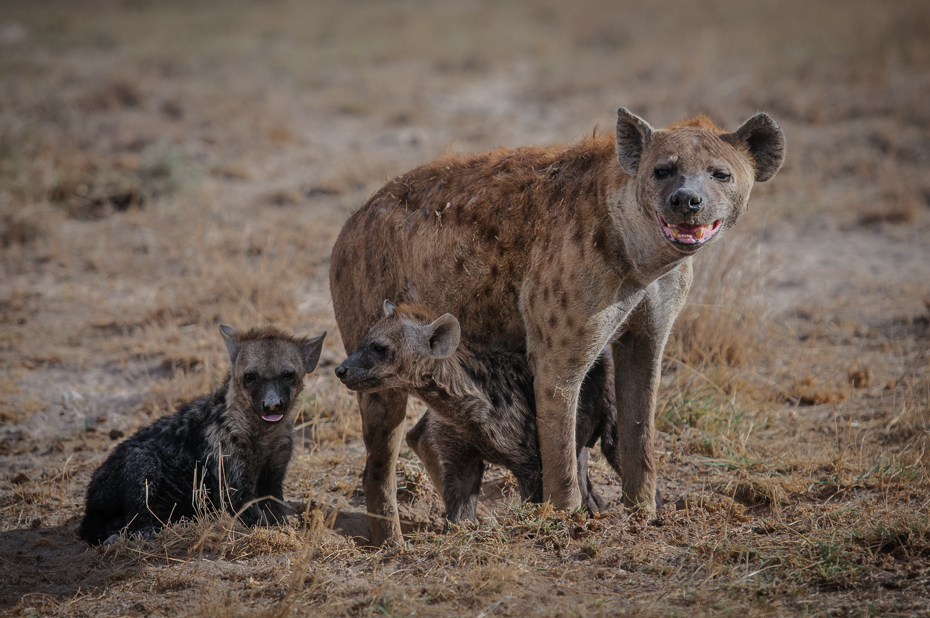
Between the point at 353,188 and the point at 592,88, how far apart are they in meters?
Result: 4.38

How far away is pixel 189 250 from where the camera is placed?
21.2ft

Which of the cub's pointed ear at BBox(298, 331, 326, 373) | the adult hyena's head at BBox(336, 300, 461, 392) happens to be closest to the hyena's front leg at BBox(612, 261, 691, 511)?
the adult hyena's head at BBox(336, 300, 461, 392)

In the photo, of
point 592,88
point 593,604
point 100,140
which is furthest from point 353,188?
point 593,604

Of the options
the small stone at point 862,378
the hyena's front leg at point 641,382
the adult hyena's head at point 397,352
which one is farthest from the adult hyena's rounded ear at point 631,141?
the small stone at point 862,378

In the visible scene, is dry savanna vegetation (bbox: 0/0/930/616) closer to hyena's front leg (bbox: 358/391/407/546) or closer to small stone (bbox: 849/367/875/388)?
small stone (bbox: 849/367/875/388)

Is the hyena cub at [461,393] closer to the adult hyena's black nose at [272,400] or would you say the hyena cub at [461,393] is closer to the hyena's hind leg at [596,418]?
the hyena's hind leg at [596,418]

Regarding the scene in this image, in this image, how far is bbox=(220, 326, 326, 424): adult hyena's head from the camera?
3697 mm

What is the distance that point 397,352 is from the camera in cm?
345

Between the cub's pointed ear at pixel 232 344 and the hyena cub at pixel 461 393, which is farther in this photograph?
the cub's pointed ear at pixel 232 344

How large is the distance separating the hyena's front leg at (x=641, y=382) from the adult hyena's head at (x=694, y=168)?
467mm

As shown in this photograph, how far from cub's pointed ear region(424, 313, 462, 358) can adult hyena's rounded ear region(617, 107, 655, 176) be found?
2.89 ft

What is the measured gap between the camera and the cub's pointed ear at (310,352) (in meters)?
3.99

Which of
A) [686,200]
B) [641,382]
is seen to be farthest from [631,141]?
[641,382]

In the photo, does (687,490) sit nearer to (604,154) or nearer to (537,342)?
(537,342)
